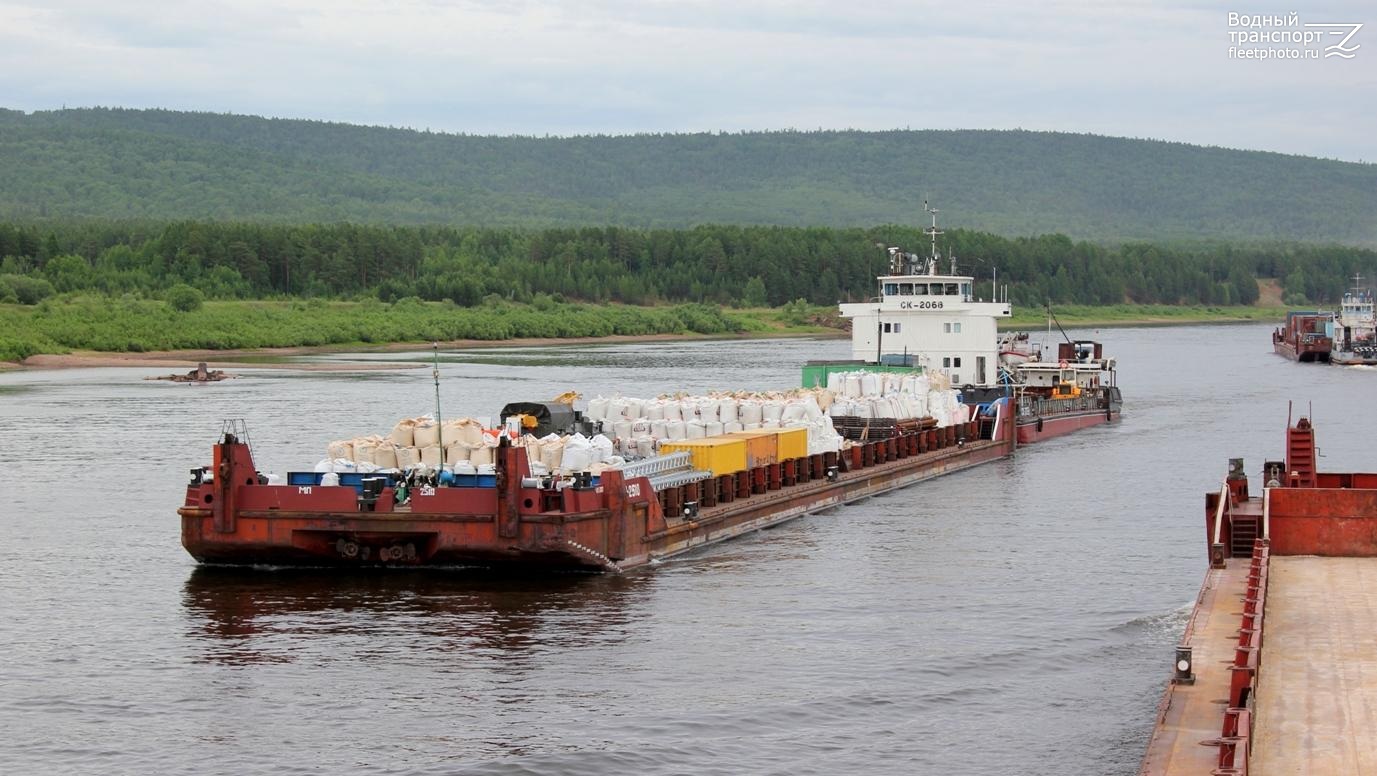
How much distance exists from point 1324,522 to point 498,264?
153349mm

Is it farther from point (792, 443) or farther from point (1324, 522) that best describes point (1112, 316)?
point (1324, 522)

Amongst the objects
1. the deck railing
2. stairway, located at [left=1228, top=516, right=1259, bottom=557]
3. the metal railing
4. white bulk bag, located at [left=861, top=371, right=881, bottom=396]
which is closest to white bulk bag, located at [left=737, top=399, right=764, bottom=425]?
the metal railing

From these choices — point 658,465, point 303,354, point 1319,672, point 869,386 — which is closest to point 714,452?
point 658,465

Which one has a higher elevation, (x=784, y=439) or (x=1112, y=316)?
(x=1112, y=316)

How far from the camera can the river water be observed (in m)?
17.5

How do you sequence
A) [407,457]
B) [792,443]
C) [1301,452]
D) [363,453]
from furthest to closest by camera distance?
1. [792,443]
2. [363,453]
3. [407,457]
4. [1301,452]

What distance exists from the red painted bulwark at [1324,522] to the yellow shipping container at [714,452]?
13.0 m

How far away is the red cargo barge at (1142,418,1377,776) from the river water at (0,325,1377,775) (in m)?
1.54

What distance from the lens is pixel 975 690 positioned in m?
19.8

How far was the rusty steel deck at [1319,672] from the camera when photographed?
12812 mm

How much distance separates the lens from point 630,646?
21859 mm

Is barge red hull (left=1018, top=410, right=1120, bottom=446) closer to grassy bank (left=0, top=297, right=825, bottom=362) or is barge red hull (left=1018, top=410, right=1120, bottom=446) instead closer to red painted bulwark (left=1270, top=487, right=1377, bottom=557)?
red painted bulwark (left=1270, top=487, right=1377, bottom=557)

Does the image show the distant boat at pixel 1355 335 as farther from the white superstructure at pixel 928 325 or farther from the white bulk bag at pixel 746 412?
the white bulk bag at pixel 746 412

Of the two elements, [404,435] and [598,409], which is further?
[598,409]
